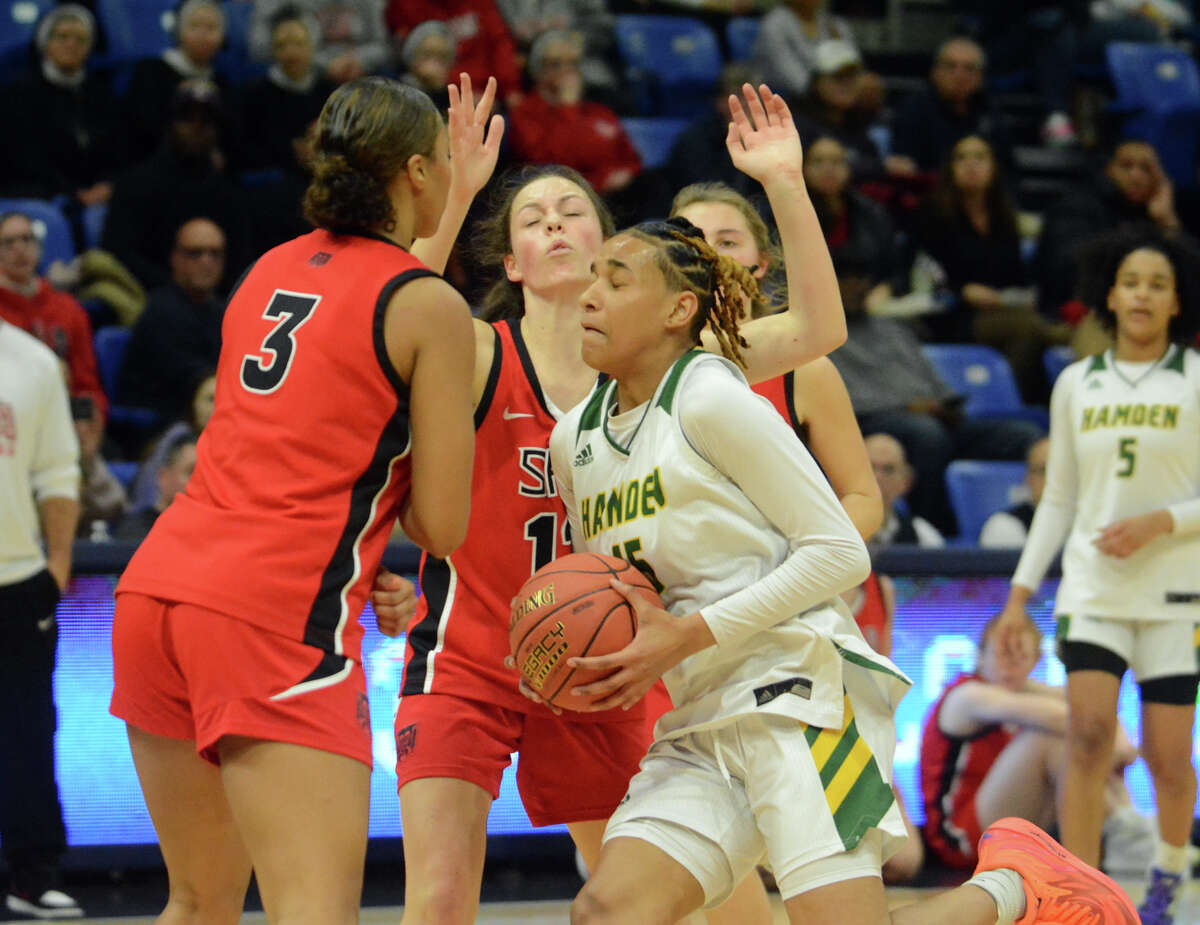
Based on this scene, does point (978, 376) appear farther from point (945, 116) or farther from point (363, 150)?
point (363, 150)

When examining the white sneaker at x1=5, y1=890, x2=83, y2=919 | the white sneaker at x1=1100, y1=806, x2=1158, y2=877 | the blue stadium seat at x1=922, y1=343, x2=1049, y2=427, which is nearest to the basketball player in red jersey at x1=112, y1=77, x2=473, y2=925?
the white sneaker at x1=5, y1=890, x2=83, y2=919

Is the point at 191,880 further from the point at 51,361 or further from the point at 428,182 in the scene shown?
the point at 51,361

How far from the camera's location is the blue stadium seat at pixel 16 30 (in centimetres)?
941

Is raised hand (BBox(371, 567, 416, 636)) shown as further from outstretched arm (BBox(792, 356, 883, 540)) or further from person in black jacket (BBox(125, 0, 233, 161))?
person in black jacket (BBox(125, 0, 233, 161))

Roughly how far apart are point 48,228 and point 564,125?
9.30 ft

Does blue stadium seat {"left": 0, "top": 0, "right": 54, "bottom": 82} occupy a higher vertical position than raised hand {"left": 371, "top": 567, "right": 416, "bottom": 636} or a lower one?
higher

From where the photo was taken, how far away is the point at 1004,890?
11.4 ft

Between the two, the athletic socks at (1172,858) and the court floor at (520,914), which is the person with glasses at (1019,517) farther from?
the athletic socks at (1172,858)

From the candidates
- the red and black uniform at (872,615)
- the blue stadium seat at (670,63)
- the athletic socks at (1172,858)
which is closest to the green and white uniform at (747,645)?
the athletic socks at (1172,858)

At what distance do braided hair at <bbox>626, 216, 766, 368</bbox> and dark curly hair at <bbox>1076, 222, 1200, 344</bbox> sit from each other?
2.87 meters

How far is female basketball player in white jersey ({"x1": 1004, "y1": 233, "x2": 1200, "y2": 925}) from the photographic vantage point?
17.8 ft

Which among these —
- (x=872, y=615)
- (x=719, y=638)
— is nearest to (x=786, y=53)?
(x=872, y=615)

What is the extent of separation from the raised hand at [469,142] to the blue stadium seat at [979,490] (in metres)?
4.69

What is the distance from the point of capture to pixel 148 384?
780 centimetres
